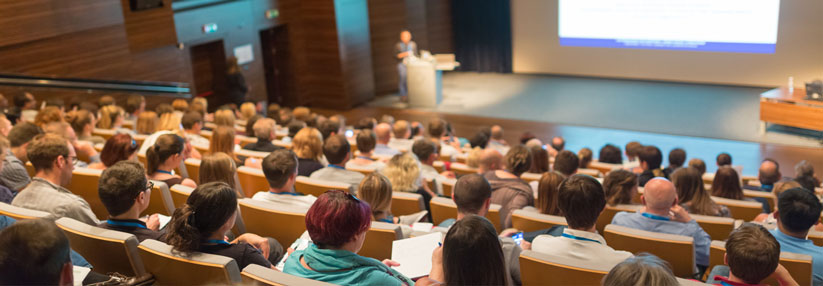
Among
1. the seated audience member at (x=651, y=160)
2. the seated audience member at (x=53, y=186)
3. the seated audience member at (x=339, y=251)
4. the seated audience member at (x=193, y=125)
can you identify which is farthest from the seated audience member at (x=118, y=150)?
the seated audience member at (x=651, y=160)

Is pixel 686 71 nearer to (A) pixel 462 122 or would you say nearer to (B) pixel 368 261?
(A) pixel 462 122

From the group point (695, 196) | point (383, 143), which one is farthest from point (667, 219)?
point (383, 143)

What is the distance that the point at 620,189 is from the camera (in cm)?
427

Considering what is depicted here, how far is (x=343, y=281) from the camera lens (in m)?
2.38

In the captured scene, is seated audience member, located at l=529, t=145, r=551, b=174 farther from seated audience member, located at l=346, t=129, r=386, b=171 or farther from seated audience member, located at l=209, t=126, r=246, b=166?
seated audience member, located at l=209, t=126, r=246, b=166

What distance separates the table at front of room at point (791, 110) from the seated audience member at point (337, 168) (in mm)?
7159

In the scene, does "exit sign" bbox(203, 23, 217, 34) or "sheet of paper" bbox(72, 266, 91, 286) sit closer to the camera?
"sheet of paper" bbox(72, 266, 91, 286)

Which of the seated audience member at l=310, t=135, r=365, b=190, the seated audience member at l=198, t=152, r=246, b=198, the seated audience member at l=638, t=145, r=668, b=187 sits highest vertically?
the seated audience member at l=198, t=152, r=246, b=198

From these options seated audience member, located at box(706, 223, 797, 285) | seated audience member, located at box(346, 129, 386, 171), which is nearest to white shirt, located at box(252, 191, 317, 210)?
seated audience member, located at box(346, 129, 386, 171)

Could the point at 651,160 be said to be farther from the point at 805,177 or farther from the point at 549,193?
the point at 549,193

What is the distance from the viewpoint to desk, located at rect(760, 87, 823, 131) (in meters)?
9.22

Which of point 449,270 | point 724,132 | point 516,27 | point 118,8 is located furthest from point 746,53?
point 449,270

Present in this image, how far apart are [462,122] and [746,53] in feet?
18.0

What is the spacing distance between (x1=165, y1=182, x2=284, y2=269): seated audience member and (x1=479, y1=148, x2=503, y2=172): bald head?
2.89m
